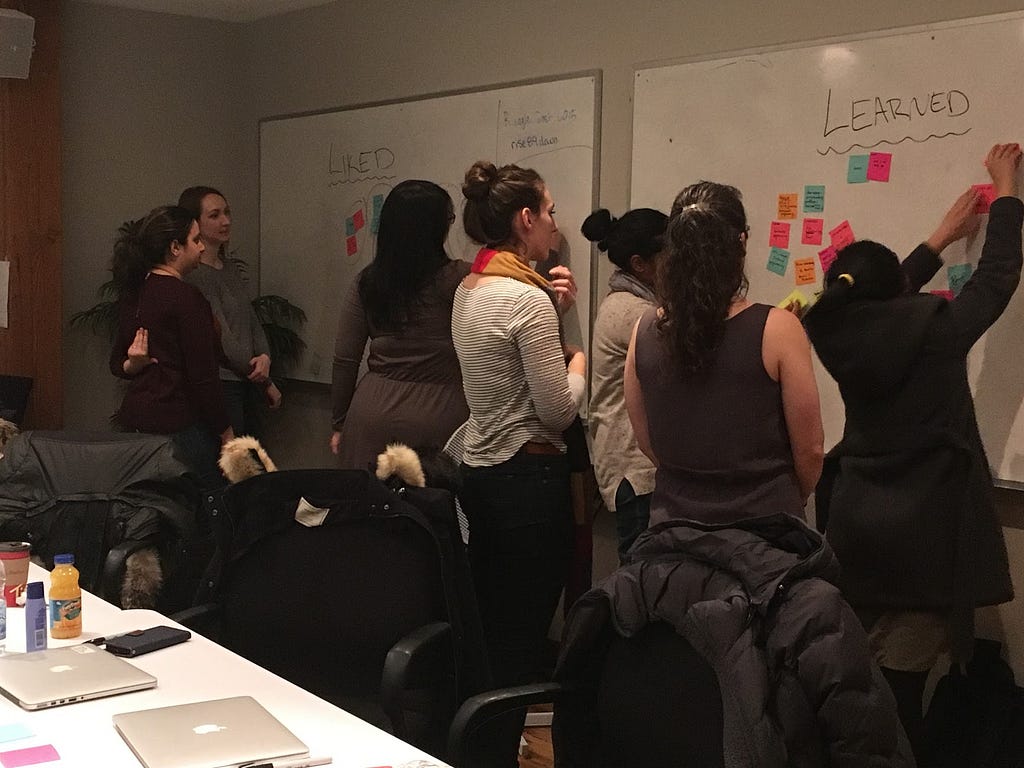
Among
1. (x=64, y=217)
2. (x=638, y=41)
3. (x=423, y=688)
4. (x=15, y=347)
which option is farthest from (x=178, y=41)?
(x=423, y=688)

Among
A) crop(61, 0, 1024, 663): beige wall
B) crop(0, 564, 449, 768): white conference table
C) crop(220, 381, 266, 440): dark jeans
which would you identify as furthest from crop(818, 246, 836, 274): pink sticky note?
crop(220, 381, 266, 440): dark jeans

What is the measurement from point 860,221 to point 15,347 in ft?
11.3

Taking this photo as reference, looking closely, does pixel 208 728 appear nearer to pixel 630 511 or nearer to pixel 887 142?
pixel 630 511

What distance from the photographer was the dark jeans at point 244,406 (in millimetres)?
4957

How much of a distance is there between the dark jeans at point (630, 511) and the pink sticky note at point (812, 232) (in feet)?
2.79

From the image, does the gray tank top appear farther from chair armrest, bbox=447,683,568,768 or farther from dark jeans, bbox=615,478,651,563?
dark jeans, bbox=615,478,651,563

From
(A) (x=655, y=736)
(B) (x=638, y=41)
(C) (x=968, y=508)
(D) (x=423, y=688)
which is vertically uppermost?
(B) (x=638, y=41)

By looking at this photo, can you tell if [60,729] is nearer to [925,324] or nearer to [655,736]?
[655,736]


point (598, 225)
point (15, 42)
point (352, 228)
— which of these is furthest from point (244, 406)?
point (598, 225)

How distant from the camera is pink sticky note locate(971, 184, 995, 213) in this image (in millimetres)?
2875

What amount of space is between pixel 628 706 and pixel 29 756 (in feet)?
2.76

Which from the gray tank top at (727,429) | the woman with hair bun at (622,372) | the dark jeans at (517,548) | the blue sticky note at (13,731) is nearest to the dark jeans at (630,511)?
the woman with hair bun at (622,372)

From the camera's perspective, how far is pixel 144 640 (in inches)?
81.1

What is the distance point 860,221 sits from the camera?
3.16 metres
